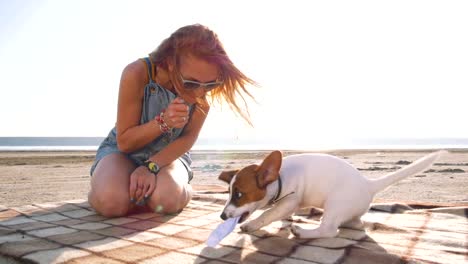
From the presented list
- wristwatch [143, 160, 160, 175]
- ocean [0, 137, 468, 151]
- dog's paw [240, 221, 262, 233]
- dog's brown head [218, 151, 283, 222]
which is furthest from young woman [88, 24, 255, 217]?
ocean [0, 137, 468, 151]

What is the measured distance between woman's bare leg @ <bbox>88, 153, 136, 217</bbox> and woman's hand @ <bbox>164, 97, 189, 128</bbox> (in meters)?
0.61

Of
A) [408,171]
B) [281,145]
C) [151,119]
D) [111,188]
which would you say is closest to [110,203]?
[111,188]

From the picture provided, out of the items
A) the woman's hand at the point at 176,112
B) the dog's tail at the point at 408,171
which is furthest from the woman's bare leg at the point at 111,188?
the dog's tail at the point at 408,171

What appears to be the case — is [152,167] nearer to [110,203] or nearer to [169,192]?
[169,192]

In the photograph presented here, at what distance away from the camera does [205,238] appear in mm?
1916

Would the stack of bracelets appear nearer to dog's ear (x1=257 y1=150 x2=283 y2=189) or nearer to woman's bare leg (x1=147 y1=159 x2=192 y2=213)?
woman's bare leg (x1=147 y1=159 x2=192 y2=213)

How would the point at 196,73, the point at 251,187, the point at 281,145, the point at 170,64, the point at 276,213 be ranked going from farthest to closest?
the point at 281,145, the point at 170,64, the point at 196,73, the point at 276,213, the point at 251,187

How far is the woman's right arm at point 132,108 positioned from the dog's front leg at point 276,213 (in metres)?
0.76

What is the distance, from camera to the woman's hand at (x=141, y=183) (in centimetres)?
228

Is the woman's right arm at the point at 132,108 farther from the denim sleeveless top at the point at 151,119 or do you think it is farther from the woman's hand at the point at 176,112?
the woman's hand at the point at 176,112

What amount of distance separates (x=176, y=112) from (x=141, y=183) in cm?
56

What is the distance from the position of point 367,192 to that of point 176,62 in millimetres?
1259

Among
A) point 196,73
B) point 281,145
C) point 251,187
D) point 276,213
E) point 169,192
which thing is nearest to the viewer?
point 251,187

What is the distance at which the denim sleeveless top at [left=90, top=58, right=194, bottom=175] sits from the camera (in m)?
2.45
